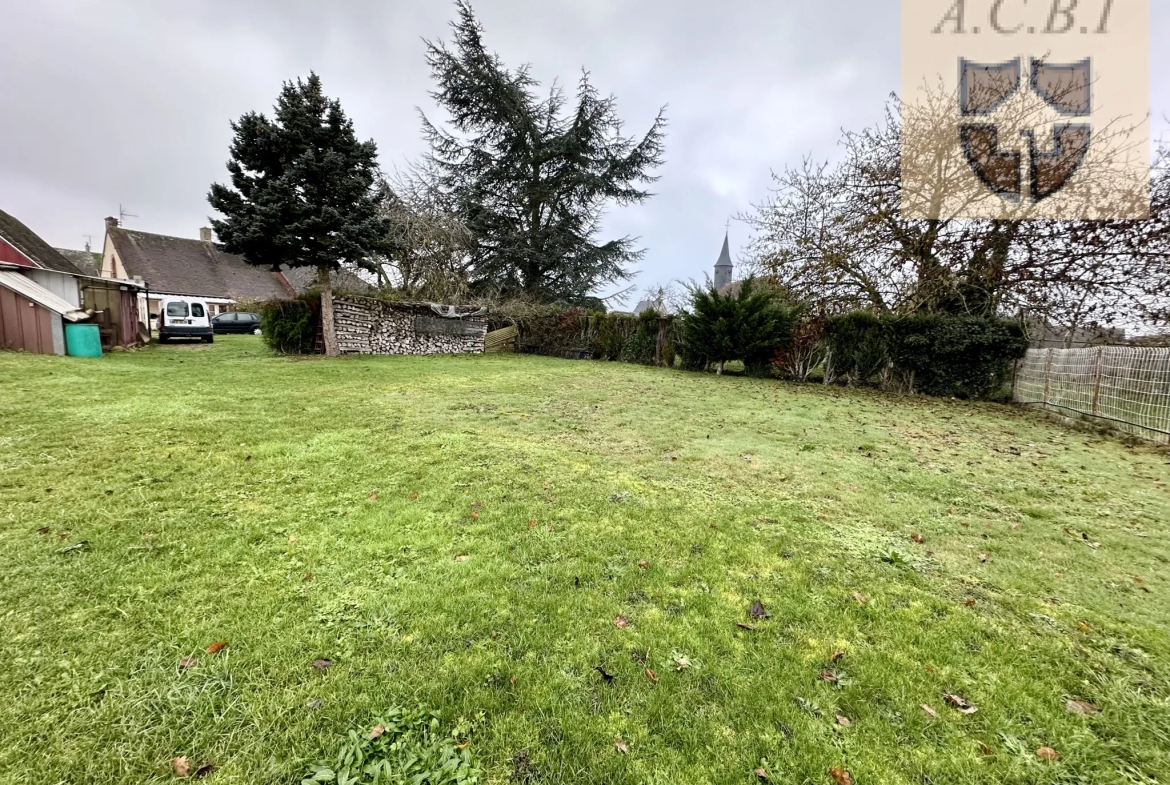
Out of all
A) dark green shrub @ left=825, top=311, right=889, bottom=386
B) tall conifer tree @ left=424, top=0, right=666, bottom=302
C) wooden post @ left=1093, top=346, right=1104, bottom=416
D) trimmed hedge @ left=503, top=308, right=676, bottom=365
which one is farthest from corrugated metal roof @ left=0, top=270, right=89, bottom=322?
wooden post @ left=1093, top=346, right=1104, bottom=416

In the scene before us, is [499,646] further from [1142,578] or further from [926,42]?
[926,42]

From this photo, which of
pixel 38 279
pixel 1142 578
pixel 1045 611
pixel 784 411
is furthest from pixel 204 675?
pixel 38 279

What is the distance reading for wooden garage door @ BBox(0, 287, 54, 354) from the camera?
8.70 metres

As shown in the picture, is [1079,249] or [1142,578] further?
[1079,249]

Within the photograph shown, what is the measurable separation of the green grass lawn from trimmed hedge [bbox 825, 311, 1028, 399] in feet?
18.9

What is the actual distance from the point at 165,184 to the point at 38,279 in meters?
10.0

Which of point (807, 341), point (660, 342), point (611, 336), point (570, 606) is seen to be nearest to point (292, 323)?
point (611, 336)

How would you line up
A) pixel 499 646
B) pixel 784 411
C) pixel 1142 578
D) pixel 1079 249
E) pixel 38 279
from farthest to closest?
pixel 38 279
pixel 1079 249
pixel 784 411
pixel 1142 578
pixel 499 646

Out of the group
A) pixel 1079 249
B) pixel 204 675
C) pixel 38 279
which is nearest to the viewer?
pixel 204 675

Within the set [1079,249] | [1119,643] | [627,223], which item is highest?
[627,223]

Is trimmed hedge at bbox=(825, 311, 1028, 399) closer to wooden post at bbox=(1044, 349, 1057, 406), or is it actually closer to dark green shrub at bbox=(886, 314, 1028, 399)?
dark green shrub at bbox=(886, 314, 1028, 399)

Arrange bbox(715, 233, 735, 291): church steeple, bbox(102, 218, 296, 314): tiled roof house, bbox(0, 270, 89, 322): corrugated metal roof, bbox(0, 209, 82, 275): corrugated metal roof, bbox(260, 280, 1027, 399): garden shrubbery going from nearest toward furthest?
bbox(0, 270, 89, 322): corrugated metal roof → bbox(260, 280, 1027, 399): garden shrubbery → bbox(0, 209, 82, 275): corrugated metal roof → bbox(102, 218, 296, 314): tiled roof house → bbox(715, 233, 735, 291): church steeple

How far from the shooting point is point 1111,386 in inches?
256

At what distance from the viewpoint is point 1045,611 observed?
2160mm
